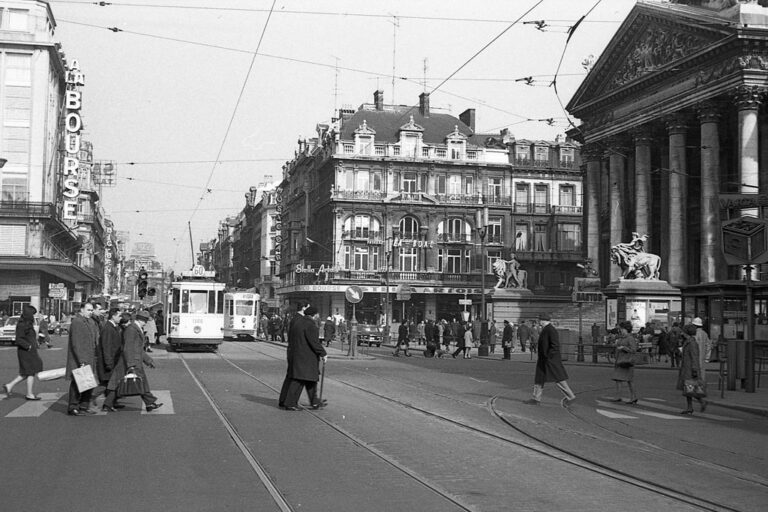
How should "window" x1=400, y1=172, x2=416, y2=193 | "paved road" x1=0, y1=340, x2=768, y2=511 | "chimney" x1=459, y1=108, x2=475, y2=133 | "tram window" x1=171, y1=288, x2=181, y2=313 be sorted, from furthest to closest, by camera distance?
"chimney" x1=459, y1=108, x2=475, y2=133 → "window" x1=400, y1=172, x2=416, y2=193 → "tram window" x1=171, y1=288, x2=181, y2=313 → "paved road" x1=0, y1=340, x2=768, y2=511

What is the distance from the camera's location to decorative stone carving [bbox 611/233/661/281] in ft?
154

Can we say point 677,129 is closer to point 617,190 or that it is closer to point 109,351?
point 617,190

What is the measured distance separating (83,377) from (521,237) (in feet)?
236

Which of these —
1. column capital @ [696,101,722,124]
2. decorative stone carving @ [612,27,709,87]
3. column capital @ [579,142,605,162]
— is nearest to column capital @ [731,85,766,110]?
column capital @ [696,101,722,124]

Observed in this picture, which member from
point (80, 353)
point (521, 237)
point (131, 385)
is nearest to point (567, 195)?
point (521, 237)

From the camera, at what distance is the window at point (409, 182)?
77438mm

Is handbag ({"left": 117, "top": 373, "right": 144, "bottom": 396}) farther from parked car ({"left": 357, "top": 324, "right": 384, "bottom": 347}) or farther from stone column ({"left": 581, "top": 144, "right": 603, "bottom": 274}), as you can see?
stone column ({"left": 581, "top": 144, "right": 603, "bottom": 274})

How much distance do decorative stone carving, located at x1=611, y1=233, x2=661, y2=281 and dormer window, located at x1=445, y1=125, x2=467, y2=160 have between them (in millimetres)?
31686

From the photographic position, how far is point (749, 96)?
42.9 meters

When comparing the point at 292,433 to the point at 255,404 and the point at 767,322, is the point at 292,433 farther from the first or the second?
the point at 767,322

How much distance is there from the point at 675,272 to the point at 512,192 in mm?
35514

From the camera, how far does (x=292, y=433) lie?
1249 cm

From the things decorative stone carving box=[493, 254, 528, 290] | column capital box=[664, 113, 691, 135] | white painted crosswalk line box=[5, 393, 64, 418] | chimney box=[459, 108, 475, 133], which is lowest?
white painted crosswalk line box=[5, 393, 64, 418]

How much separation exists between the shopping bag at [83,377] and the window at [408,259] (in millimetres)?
63136
